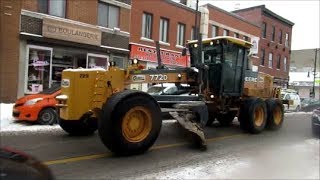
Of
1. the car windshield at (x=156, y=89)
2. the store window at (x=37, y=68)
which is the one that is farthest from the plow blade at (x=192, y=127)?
the store window at (x=37, y=68)

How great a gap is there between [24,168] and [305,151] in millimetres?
5992

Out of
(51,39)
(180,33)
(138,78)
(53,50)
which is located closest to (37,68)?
(53,50)

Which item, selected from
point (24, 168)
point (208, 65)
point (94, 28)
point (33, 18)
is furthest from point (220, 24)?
point (24, 168)

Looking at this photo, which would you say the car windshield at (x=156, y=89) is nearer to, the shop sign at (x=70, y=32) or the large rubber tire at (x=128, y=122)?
the large rubber tire at (x=128, y=122)

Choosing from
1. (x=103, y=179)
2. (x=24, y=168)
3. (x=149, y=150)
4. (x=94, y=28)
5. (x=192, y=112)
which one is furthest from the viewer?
(x=94, y=28)

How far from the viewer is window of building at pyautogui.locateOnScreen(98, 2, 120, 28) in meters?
22.9

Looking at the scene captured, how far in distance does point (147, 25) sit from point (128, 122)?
61.1 feet

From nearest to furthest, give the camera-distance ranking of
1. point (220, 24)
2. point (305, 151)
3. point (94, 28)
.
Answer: point (305, 151) < point (94, 28) < point (220, 24)

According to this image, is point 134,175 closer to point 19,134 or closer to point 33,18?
point 19,134

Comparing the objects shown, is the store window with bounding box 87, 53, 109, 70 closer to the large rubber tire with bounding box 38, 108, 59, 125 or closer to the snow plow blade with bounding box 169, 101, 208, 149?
the large rubber tire with bounding box 38, 108, 59, 125

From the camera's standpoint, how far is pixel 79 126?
415 inches

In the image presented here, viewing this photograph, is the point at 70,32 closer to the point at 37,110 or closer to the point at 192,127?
the point at 37,110

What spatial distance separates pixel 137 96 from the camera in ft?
28.1

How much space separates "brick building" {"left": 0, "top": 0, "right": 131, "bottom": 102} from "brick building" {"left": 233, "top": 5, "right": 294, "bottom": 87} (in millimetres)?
21720
